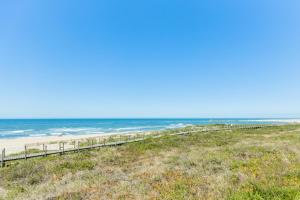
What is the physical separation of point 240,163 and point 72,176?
9831mm

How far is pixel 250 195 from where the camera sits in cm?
820

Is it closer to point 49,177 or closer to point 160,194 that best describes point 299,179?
point 160,194

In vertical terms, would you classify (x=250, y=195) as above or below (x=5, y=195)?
above

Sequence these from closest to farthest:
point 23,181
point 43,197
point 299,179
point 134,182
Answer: point 43,197 → point 299,179 → point 134,182 → point 23,181

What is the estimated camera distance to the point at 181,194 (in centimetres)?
880

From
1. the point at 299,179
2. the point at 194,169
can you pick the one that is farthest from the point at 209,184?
the point at 299,179

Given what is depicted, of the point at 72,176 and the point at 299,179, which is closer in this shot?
the point at 299,179

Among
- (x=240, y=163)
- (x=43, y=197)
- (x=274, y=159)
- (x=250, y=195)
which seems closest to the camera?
(x=250, y=195)

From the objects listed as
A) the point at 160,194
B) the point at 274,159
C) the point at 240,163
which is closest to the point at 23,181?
the point at 160,194

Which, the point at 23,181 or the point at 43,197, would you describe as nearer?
the point at 43,197

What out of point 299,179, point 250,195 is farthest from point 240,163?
point 250,195

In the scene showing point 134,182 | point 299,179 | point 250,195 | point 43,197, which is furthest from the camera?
point 134,182

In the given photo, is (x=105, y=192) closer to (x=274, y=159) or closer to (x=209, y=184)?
(x=209, y=184)

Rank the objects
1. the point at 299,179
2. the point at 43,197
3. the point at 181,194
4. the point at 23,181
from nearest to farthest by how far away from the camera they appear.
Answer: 1. the point at 181,194
2. the point at 43,197
3. the point at 299,179
4. the point at 23,181
